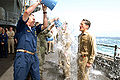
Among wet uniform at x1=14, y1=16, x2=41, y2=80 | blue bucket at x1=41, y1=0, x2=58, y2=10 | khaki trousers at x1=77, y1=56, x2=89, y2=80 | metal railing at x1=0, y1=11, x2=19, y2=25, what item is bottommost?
khaki trousers at x1=77, y1=56, x2=89, y2=80

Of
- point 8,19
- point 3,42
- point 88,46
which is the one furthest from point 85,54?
point 8,19

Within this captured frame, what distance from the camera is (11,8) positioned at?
16.4 m

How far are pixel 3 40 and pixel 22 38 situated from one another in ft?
21.9

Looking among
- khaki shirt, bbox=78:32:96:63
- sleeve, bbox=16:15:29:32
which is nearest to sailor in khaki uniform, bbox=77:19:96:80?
khaki shirt, bbox=78:32:96:63

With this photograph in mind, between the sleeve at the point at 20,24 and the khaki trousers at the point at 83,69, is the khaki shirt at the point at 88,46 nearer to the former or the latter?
the khaki trousers at the point at 83,69

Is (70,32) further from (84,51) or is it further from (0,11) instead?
(0,11)

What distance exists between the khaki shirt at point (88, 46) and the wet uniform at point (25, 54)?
1311 mm

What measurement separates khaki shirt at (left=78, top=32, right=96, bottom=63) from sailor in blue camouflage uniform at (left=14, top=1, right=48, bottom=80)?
131 cm

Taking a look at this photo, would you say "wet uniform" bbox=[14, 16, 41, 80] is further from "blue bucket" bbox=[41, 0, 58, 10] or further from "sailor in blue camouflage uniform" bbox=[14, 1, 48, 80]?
"blue bucket" bbox=[41, 0, 58, 10]

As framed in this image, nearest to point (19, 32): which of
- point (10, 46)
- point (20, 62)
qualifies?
point (20, 62)

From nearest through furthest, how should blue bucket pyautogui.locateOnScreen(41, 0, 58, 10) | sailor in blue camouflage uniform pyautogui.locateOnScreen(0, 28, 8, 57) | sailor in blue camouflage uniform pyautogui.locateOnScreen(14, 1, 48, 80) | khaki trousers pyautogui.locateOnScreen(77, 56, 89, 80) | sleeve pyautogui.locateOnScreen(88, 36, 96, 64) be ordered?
sailor in blue camouflage uniform pyautogui.locateOnScreen(14, 1, 48, 80) → blue bucket pyautogui.locateOnScreen(41, 0, 58, 10) → sleeve pyautogui.locateOnScreen(88, 36, 96, 64) → khaki trousers pyautogui.locateOnScreen(77, 56, 89, 80) → sailor in blue camouflage uniform pyautogui.locateOnScreen(0, 28, 8, 57)

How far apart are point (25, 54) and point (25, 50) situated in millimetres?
76

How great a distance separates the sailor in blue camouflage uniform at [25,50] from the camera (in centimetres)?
193

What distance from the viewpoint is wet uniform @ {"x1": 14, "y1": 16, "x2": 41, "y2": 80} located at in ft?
6.36
